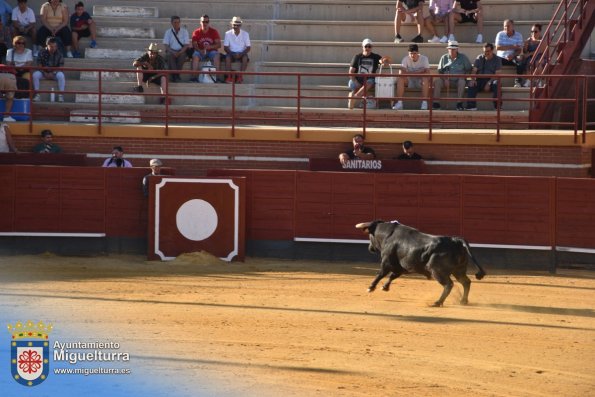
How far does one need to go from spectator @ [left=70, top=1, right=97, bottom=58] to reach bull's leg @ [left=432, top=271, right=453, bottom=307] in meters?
11.0

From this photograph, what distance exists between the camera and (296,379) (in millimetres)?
10234

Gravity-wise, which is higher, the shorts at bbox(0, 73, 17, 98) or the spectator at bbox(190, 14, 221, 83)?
the spectator at bbox(190, 14, 221, 83)

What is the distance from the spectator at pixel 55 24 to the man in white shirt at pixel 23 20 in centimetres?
19

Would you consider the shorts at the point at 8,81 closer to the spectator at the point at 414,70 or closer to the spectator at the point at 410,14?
the spectator at the point at 414,70

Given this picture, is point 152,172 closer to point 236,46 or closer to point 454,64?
point 236,46

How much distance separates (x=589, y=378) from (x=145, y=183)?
349 inches

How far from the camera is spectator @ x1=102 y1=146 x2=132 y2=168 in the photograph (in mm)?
18656

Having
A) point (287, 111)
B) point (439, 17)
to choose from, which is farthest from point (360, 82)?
point (439, 17)

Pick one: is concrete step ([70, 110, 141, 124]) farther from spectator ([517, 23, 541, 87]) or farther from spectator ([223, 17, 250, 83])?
spectator ([517, 23, 541, 87])

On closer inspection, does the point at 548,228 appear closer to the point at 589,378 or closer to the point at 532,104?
the point at 532,104

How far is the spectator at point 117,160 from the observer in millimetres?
18656

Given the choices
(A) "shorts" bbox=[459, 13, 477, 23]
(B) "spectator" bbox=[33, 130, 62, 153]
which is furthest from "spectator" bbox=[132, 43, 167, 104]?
(A) "shorts" bbox=[459, 13, 477, 23]

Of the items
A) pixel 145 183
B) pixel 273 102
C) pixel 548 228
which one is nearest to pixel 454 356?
pixel 548 228

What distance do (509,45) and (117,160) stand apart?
6.98 m
